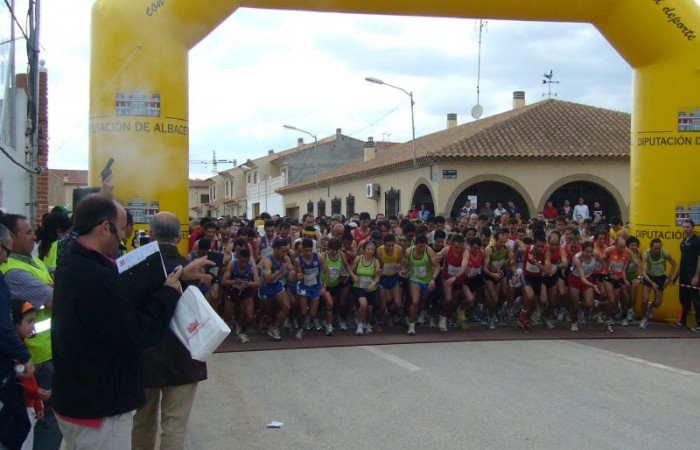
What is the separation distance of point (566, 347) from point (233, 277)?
202 inches

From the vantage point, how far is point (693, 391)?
7.49 m

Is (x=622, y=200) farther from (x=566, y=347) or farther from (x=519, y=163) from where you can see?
(x=566, y=347)

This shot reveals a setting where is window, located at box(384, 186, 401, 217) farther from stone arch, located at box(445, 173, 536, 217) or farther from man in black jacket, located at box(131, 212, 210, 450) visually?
man in black jacket, located at box(131, 212, 210, 450)

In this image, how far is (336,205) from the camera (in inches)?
1590

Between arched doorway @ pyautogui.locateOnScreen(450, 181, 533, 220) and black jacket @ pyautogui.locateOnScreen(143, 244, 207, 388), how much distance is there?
2339 cm

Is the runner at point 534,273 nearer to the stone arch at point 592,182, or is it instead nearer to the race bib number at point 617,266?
the race bib number at point 617,266

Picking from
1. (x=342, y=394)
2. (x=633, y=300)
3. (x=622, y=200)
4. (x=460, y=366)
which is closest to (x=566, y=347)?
(x=460, y=366)

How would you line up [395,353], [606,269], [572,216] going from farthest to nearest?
[572,216] < [606,269] < [395,353]

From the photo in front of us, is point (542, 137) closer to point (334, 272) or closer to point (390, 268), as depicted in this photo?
point (390, 268)

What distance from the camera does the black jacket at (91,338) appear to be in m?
3.30

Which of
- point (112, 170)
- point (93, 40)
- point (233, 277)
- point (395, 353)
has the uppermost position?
point (93, 40)

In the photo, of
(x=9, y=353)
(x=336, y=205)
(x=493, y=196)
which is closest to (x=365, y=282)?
(x=9, y=353)

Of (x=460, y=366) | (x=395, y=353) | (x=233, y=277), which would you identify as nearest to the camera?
(x=460, y=366)

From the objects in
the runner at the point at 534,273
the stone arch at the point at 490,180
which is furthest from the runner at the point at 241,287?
the stone arch at the point at 490,180
